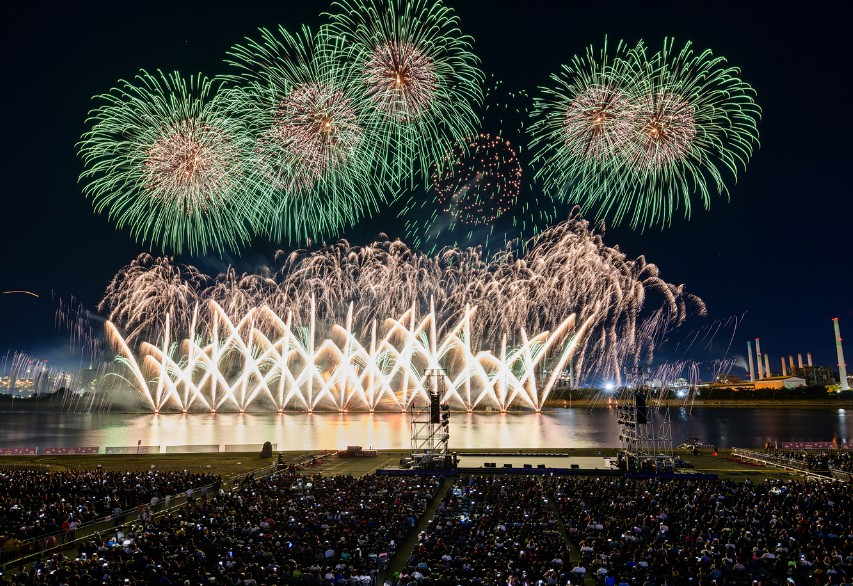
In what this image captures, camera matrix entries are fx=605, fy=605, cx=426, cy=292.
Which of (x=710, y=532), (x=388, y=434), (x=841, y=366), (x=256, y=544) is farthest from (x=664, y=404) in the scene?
(x=256, y=544)

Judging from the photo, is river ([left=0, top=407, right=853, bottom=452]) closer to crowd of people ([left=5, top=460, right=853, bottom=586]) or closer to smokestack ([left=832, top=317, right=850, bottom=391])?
crowd of people ([left=5, top=460, right=853, bottom=586])

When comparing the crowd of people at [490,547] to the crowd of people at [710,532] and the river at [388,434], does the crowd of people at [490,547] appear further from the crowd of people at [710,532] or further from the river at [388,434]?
the river at [388,434]

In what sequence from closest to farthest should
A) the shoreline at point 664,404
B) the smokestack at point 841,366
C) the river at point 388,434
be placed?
1. the river at point 388,434
2. the shoreline at point 664,404
3. the smokestack at point 841,366

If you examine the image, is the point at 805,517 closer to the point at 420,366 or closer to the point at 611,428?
the point at 611,428

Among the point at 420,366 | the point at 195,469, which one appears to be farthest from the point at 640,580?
the point at 420,366

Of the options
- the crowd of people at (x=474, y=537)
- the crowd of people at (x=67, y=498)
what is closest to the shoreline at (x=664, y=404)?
the crowd of people at (x=67, y=498)

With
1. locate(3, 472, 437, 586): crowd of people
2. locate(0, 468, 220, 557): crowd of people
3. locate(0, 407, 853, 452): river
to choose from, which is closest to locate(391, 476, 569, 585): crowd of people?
locate(3, 472, 437, 586): crowd of people
